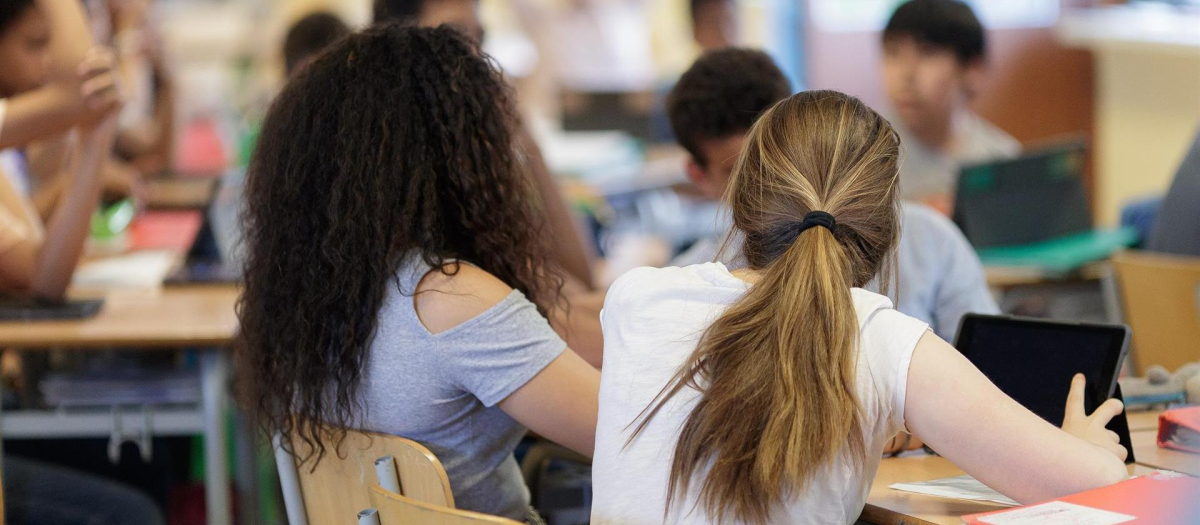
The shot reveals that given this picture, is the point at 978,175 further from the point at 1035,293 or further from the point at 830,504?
the point at 830,504

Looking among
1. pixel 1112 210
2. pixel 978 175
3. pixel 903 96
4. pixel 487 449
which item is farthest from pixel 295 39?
pixel 1112 210

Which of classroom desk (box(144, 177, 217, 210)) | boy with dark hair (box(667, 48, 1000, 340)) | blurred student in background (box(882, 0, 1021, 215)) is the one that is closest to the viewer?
boy with dark hair (box(667, 48, 1000, 340))

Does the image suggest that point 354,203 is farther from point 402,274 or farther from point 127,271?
point 127,271

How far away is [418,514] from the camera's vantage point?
3.63 ft

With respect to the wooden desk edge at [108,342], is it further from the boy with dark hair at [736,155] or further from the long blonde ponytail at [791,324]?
the long blonde ponytail at [791,324]

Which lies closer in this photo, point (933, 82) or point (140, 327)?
point (140, 327)

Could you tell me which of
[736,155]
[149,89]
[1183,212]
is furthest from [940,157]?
[149,89]

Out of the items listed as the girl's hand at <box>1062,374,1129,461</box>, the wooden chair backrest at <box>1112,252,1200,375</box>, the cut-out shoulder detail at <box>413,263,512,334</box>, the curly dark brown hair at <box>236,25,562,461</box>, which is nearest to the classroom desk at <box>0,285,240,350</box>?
the curly dark brown hair at <box>236,25,562,461</box>

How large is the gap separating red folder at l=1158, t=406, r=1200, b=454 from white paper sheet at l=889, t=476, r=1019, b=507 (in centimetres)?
27

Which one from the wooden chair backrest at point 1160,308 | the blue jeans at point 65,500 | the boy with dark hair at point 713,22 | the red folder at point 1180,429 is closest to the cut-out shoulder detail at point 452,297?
the red folder at point 1180,429

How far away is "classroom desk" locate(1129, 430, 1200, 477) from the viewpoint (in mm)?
1325

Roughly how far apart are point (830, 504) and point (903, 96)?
2.04m

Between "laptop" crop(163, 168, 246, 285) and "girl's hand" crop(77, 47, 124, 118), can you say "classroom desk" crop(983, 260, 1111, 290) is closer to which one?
"laptop" crop(163, 168, 246, 285)

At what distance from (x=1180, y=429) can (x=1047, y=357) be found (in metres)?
0.18
